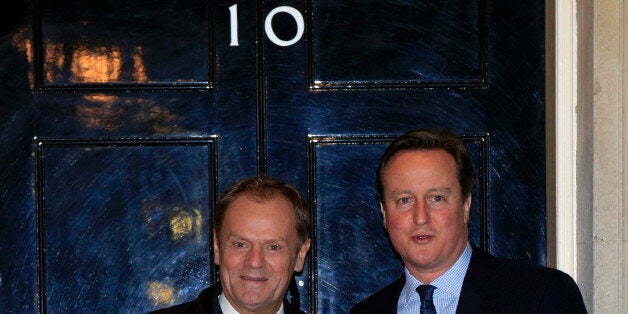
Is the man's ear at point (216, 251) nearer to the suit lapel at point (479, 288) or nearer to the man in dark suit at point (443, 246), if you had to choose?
the man in dark suit at point (443, 246)

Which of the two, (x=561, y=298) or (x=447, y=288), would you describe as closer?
(x=561, y=298)

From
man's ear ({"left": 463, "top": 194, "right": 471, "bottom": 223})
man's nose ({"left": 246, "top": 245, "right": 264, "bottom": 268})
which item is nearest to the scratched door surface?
man's ear ({"left": 463, "top": 194, "right": 471, "bottom": 223})

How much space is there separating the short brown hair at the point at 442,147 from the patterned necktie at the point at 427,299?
1.08 ft

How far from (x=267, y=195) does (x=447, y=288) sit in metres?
0.67

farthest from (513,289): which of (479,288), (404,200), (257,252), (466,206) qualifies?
(257,252)

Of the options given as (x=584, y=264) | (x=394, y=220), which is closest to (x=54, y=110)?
(x=394, y=220)

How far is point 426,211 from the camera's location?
3.28 m

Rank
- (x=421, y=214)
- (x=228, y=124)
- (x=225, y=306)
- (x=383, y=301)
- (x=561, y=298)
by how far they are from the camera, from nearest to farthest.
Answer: (x=561, y=298) → (x=421, y=214) → (x=225, y=306) → (x=383, y=301) → (x=228, y=124)

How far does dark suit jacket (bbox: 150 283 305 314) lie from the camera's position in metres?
3.33

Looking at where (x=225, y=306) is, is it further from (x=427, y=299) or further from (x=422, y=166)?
(x=422, y=166)

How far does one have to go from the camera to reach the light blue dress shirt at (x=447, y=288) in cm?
334

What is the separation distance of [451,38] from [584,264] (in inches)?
36.7

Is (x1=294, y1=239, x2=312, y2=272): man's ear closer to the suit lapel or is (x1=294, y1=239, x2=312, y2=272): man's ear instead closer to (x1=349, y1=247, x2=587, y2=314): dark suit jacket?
(x1=349, y1=247, x2=587, y2=314): dark suit jacket

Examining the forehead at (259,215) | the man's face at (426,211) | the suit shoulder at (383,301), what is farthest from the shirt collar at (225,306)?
the man's face at (426,211)
